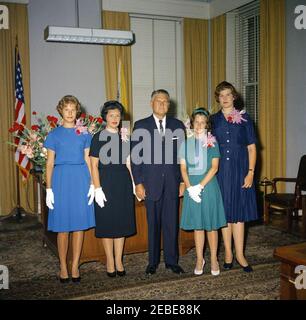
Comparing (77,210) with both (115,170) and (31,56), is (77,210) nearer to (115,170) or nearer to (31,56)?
(115,170)

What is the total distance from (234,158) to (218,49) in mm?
4106

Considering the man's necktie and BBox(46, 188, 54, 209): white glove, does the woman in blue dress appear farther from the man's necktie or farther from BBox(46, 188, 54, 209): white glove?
the man's necktie

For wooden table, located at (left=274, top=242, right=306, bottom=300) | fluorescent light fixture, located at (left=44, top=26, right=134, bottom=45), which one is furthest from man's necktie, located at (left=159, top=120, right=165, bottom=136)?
fluorescent light fixture, located at (left=44, top=26, right=134, bottom=45)

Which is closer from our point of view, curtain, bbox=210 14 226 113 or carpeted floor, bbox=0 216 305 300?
carpeted floor, bbox=0 216 305 300

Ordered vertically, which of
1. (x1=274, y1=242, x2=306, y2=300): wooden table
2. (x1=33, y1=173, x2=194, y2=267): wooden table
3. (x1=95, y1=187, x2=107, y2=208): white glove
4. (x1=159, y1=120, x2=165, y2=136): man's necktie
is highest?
(x1=159, y1=120, x2=165, y2=136): man's necktie

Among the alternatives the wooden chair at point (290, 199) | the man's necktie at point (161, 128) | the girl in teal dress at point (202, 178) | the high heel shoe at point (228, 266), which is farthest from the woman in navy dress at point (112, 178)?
A: the wooden chair at point (290, 199)

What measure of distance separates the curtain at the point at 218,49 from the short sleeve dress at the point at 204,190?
12.7 feet

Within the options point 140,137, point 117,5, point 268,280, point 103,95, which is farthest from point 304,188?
point 117,5

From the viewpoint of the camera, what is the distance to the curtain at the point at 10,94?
587cm

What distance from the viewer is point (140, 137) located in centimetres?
319

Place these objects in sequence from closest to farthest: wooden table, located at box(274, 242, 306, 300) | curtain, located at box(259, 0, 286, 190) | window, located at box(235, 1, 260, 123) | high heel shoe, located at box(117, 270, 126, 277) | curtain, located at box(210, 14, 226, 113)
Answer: wooden table, located at box(274, 242, 306, 300) < high heel shoe, located at box(117, 270, 126, 277) < curtain, located at box(259, 0, 286, 190) < window, located at box(235, 1, 260, 123) < curtain, located at box(210, 14, 226, 113)

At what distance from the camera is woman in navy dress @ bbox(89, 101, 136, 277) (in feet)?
10.1

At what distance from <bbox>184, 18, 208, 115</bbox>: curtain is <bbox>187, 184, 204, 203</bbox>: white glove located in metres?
4.01

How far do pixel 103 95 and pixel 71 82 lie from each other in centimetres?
56
